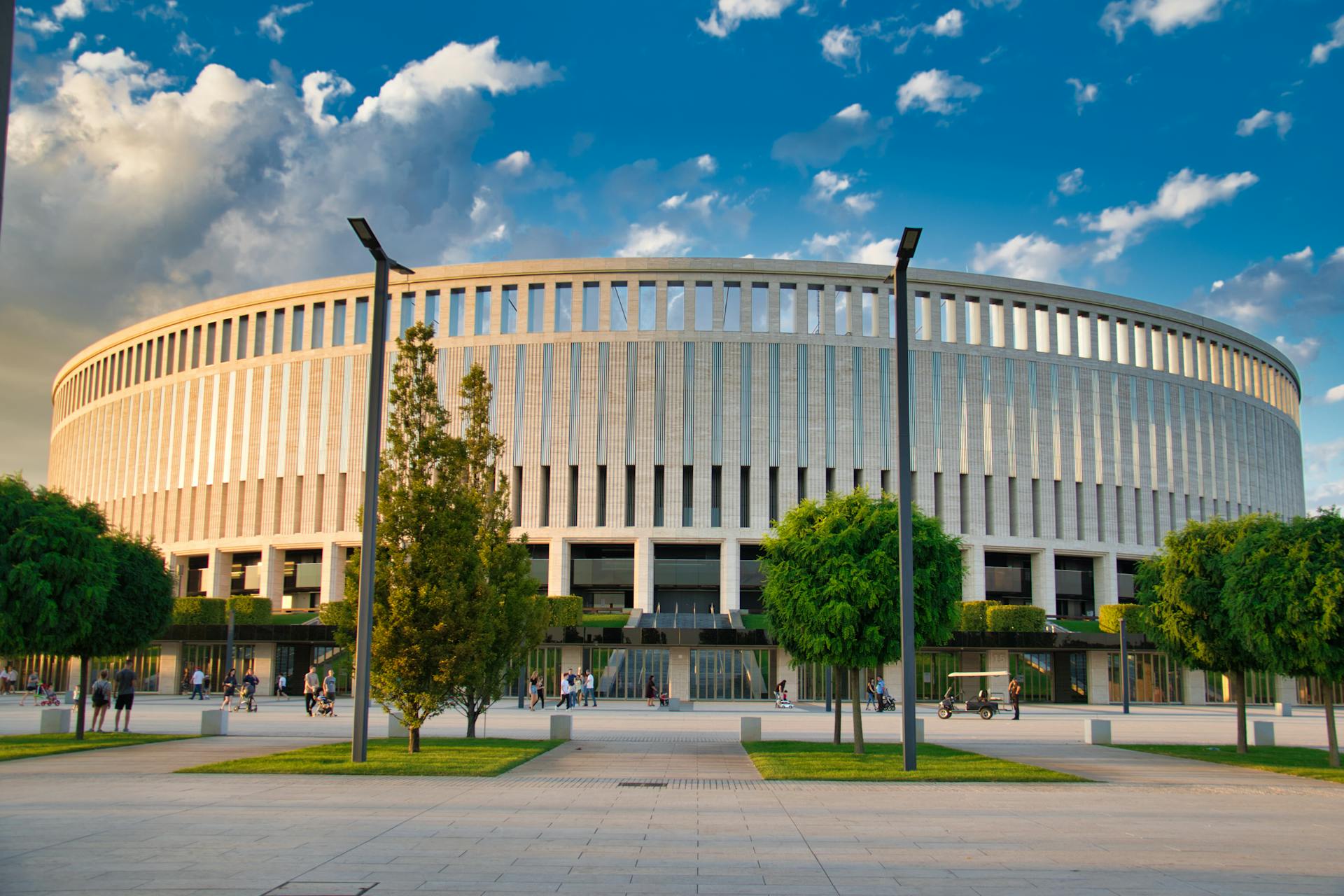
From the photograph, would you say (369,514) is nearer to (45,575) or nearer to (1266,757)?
(45,575)

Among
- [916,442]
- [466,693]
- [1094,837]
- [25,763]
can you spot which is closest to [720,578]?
[916,442]

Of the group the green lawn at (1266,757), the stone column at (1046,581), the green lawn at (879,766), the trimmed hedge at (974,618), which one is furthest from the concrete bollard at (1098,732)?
the stone column at (1046,581)

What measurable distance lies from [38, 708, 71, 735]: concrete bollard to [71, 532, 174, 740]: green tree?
0.44 meters

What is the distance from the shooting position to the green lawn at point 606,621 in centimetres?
5538

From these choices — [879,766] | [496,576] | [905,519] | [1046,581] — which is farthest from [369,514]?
[1046,581]

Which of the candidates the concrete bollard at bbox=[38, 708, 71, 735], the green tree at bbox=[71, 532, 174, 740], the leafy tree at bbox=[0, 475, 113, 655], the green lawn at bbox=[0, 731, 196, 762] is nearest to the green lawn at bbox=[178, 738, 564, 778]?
the green lawn at bbox=[0, 731, 196, 762]

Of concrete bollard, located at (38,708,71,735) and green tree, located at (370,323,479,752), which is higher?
green tree, located at (370,323,479,752)

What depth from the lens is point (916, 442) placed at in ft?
203

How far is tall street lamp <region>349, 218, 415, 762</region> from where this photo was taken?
2003 centimetres

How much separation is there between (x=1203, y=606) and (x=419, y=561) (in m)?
18.8

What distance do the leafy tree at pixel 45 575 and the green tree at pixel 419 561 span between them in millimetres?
8636

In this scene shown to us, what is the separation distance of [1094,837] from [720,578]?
48.6 m

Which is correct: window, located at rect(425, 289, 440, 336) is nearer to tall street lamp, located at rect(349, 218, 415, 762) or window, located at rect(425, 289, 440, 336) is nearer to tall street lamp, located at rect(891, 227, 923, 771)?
tall street lamp, located at rect(349, 218, 415, 762)

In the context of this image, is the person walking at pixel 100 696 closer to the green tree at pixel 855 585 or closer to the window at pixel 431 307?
the green tree at pixel 855 585
